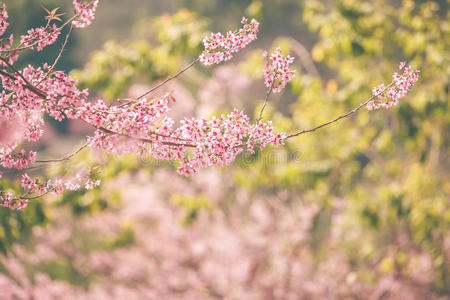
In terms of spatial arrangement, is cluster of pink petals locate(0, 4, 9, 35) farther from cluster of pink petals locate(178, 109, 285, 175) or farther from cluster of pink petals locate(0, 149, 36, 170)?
cluster of pink petals locate(178, 109, 285, 175)

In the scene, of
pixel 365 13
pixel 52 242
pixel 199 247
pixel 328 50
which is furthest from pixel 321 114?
pixel 52 242

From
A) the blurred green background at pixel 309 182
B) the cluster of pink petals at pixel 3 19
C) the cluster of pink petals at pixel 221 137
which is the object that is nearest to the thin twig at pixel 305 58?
the blurred green background at pixel 309 182

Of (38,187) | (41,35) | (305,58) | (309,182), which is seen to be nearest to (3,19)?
(41,35)

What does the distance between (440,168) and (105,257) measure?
3595mm

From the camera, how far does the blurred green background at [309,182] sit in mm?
2496

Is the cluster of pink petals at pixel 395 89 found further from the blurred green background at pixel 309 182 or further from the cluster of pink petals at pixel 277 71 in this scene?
the blurred green background at pixel 309 182

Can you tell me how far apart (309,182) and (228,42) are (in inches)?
66.9

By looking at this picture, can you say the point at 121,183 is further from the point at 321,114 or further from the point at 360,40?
the point at 360,40

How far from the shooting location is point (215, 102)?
4168mm

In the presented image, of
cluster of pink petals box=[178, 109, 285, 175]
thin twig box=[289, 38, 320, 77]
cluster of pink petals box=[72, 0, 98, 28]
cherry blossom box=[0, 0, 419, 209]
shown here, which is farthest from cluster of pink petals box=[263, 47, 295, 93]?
thin twig box=[289, 38, 320, 77]

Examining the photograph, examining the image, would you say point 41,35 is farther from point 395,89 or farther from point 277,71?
point 395,89

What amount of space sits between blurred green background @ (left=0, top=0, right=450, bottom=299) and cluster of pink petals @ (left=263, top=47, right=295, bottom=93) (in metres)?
0.66

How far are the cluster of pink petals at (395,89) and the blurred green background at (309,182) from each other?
30.1 inches

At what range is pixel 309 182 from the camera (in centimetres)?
265
